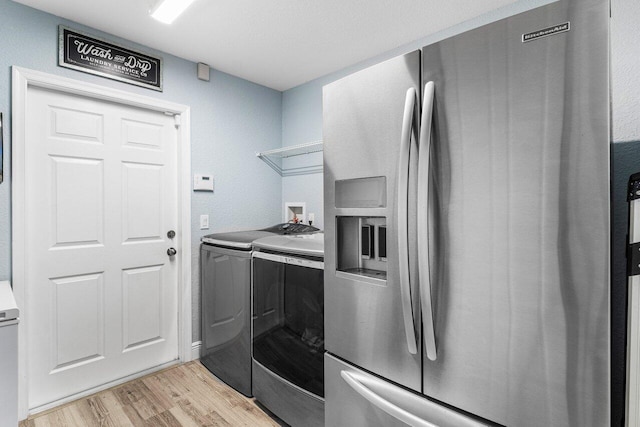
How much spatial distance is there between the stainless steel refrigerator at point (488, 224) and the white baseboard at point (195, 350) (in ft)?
5.80

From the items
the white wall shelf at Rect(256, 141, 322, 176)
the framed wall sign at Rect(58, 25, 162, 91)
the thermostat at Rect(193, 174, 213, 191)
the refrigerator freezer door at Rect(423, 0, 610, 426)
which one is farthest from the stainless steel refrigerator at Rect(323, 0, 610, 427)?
the framed wall sign at Rect(58, 25, 162, 91)

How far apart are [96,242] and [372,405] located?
6.65 feet

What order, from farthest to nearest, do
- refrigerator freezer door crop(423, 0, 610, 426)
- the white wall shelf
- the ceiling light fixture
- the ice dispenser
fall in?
the white wall shelf → the ceiling light fixture → the ice dispenser → refrigerator freezer door crop(423, 0, 610, 426)

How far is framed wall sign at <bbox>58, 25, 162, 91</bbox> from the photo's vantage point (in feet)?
6.67

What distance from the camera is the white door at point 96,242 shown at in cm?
200

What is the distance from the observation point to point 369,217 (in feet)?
4.30

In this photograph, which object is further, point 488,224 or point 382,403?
point 382,403

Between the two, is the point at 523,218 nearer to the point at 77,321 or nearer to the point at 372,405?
the point at 372,405

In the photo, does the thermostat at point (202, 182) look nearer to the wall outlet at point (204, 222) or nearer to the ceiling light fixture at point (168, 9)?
the wall outlet at point (204, 222)

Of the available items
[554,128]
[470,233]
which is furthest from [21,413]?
[554,128]

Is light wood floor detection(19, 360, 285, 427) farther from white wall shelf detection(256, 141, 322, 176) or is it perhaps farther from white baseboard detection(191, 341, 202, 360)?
white wall shelf detection(256, 141, 322, 176)

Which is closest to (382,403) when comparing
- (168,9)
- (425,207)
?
(425,207)

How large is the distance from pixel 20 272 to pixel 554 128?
8.55 feet

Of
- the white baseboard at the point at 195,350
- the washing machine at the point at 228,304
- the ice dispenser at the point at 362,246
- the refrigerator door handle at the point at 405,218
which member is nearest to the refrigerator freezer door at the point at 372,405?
the refrigerator door handle at the point at 405,218
